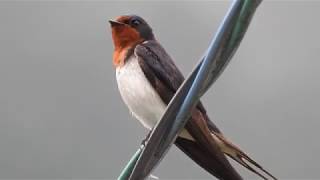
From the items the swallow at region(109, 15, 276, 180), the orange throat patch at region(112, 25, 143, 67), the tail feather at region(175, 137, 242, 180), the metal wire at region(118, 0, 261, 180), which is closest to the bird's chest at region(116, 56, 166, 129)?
the swallow at region(109, 15, 276, 180)

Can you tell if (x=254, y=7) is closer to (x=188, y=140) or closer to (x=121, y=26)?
(x=188, y=140)

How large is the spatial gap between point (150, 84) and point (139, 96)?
0.08m

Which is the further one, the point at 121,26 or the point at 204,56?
the point at 121,26

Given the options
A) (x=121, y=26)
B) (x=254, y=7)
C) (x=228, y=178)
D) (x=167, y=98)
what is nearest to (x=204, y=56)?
(x=254, y=7)

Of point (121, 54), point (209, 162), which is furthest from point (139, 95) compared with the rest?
point (209, 162)

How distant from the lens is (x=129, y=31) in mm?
3705

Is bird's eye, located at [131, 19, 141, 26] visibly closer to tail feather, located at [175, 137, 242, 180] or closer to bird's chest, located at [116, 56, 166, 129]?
bird's chest, located at [116, 56, 166, 129]

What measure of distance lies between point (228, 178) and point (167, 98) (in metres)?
1.05

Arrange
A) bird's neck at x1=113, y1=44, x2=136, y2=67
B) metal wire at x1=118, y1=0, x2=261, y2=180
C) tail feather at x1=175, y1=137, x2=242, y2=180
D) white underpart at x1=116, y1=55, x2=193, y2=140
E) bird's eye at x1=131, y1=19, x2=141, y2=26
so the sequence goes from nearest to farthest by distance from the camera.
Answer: metal wire at x1=118, y1=0, x2=261, y2=180 < tail feather at x1=175, y1=137, x2=242, y2=180 < white underpart at x1=116, y1=55, x2=193, y2=140 < bird's neck at x1=113, y1=44, x2=136, y2=67 < bird's eye at x1=131, y1=19, x2=141, y2=26

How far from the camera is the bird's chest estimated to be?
3.25 metres

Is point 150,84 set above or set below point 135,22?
below

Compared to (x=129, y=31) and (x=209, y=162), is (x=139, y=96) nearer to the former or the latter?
(x=129, y=31)

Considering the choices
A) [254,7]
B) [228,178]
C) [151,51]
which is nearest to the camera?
[254,7]

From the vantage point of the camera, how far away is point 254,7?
4.37 ft
